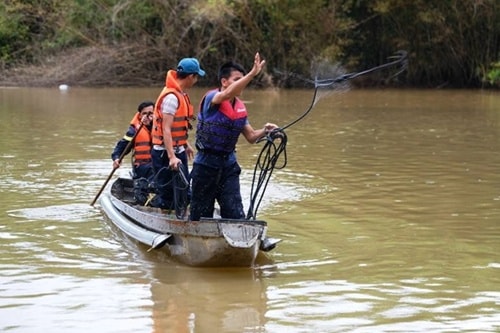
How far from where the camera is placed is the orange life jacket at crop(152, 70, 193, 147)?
8312 millimetres

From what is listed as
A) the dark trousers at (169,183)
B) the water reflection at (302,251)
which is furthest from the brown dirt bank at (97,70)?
the dark trousers at (169,183)

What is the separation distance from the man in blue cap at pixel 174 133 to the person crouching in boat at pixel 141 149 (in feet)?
3.92

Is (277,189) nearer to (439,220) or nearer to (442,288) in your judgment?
(439,220)

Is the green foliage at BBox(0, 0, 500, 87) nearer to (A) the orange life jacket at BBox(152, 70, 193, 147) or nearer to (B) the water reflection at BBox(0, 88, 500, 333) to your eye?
(B) the water reflection at BBox(0, 88, 500, 333)

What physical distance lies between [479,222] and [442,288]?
2668mm

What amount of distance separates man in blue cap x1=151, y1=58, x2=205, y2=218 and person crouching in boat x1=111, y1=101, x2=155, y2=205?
119 centimetres

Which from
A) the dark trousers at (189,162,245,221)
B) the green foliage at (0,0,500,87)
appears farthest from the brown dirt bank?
the dark trousers at (189,162,245,221)

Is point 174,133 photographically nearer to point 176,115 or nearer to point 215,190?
point 176,115

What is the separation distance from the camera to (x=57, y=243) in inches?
348

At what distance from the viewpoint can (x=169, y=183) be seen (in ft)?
28.7

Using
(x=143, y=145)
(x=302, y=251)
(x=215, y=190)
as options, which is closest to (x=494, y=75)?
(x=143, y=145)

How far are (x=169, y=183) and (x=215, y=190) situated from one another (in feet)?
3.02

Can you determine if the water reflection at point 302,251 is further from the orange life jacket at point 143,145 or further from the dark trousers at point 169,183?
the orange life jacket at point 143,145

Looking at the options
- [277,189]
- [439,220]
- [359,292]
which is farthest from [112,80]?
[359,292]
